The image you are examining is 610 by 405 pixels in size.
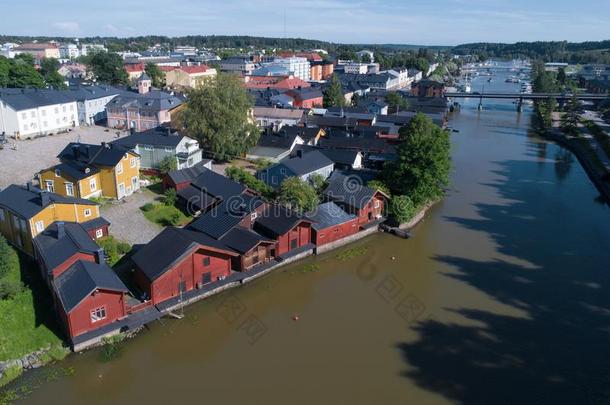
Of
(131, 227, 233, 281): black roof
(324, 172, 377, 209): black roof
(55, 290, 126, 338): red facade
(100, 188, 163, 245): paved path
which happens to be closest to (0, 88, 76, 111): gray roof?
(100, 188, 163, 245): paved path

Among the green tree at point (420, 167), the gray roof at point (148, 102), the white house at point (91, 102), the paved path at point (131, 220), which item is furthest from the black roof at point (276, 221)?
the white house at point (91, 102)

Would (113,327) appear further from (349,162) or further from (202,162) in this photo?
(349,162)

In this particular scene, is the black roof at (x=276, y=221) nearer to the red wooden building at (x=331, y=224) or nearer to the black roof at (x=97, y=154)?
Result: the red wooden building at (x=331, y=224)

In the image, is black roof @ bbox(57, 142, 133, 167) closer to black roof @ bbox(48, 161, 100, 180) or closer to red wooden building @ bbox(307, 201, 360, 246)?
black roof @ bbox(48, 161, 100, 180)

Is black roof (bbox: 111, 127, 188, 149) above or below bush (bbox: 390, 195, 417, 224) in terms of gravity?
above

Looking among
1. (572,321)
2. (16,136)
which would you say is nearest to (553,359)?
(572,321)

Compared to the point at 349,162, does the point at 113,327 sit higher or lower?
lower
